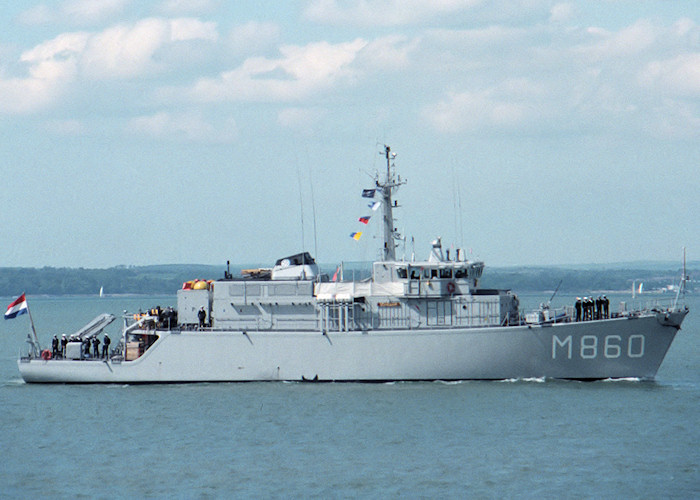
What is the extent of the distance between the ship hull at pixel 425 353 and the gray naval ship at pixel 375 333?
0.03m

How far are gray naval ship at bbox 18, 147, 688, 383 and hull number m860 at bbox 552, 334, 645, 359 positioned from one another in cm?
3

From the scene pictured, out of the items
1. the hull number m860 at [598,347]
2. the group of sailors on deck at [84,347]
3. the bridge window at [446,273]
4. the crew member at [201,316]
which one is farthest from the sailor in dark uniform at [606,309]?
the group of sailors on deck at [84,347]

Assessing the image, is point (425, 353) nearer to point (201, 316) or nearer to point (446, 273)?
point (446, 273)

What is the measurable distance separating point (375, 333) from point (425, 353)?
5.86 feet

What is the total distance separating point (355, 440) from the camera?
94.7 feet

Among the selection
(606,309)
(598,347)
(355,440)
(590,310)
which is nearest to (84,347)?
(355,440)

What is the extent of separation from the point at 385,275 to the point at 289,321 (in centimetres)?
369

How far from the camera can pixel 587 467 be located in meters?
25.7

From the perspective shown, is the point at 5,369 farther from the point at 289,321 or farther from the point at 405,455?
the point at 405,455

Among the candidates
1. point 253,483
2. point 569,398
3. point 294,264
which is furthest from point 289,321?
point 253,483

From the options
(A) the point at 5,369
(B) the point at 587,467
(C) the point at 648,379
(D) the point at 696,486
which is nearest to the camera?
(D) the point at 696,486

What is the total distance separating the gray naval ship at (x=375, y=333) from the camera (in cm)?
3628

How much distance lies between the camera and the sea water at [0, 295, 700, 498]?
2450 centimetres

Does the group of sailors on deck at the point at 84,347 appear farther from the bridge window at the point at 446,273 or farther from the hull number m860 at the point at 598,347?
the hull number m860 at the point at 598,347
